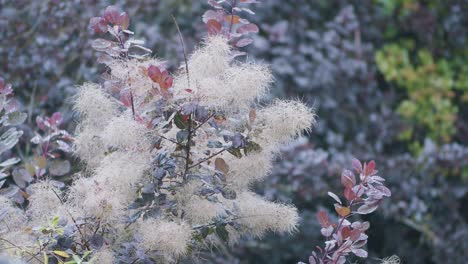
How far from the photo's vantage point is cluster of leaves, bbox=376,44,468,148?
4.22 metres

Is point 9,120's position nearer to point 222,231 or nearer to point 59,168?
point 59,168

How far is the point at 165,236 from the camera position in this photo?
1.67m

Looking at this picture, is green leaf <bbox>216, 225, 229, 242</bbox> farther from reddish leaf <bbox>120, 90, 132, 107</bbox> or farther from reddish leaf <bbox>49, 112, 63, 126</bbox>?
reddish leaf <bbox>49, 112, 63, 126</bbox>

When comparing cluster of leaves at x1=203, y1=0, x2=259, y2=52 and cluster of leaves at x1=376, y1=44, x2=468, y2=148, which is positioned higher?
cluster of leaves at x1=203, y1=0, x2=259, y2=52

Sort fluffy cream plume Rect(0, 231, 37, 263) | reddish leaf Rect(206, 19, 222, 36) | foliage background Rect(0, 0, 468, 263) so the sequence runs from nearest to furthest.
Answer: fluffy cream plume Rect(0, 231, 37, 263)
reddish leaf Rect(206, 19, 222, 36)
foliage background Rect(0, 0, 468, 263)

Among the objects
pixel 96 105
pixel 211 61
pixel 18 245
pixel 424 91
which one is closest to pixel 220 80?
pixel 211 61

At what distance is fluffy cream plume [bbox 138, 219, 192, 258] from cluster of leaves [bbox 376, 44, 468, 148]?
8.90ft

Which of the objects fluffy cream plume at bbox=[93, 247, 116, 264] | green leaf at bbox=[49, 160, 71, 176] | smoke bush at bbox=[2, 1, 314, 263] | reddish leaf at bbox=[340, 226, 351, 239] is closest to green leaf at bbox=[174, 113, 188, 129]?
smoke bush at bbox=[2, 1, 314, 263]

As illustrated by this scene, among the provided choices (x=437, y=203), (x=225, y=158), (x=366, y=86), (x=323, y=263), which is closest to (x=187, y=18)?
(x=366, y=86)

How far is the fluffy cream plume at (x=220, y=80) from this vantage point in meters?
1.68

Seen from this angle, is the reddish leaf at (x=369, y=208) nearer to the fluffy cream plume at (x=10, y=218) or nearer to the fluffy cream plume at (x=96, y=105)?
the fluffy cream plume at (x=96, y=105)

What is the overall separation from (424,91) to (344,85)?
1.83 feet

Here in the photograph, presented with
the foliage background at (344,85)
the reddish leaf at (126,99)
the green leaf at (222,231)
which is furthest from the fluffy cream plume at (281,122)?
the foliage background at (344,85)

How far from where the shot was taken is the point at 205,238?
6.04 feet
